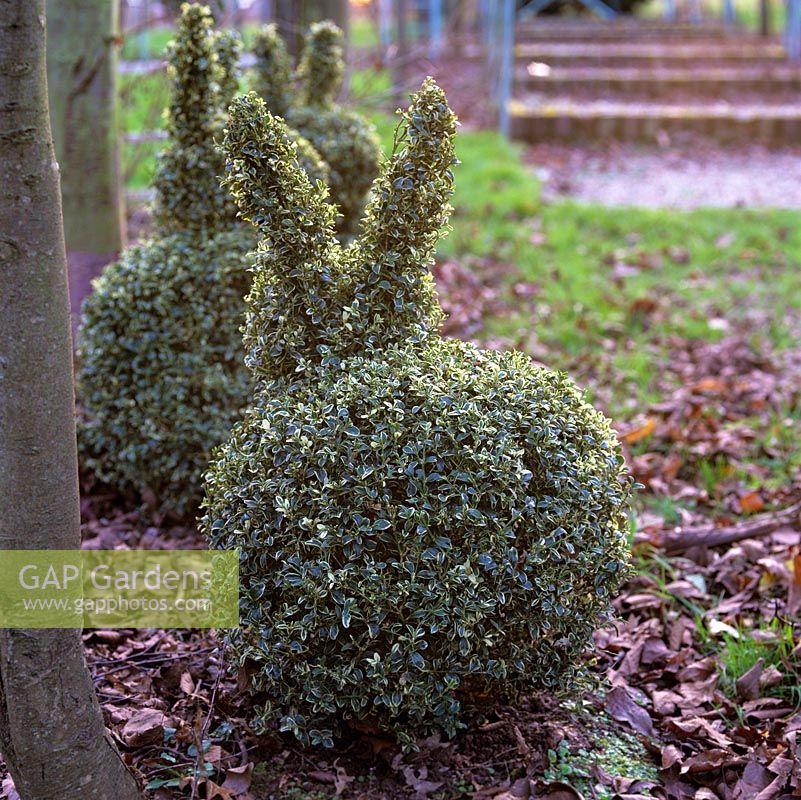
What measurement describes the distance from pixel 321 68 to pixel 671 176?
5.10 m

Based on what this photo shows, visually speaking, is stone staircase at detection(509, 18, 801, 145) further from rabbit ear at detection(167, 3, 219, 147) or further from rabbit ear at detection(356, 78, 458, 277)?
rabbit ear at detection(356, 78, 458, 277)

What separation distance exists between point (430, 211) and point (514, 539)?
0.83m

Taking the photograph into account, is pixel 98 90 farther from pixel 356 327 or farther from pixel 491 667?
pixel 491 667

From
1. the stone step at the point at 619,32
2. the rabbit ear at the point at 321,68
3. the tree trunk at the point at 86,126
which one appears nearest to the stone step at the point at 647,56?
the stone step at the point at 619,32

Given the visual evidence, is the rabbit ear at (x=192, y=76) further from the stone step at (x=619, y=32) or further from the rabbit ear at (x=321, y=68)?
the stone step at (x=619, y=32)

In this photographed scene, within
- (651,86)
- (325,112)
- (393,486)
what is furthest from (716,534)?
(651,86)

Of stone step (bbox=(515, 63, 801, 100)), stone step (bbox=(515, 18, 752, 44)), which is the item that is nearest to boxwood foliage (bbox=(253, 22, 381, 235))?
stone step (bbox=(515, 63, 801, 100))

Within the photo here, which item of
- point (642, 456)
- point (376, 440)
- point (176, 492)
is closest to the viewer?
point (376, 440)

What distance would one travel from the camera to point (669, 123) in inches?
423

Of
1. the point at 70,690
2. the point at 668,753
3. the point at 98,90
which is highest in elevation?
the point at 98,90

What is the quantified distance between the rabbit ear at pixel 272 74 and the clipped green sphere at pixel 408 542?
9.03ft

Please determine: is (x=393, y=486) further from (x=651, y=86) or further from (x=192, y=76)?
(x=651, y=86)

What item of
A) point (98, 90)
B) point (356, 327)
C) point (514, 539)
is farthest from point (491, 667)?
point (98, 90)

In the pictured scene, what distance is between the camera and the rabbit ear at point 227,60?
153 inches
